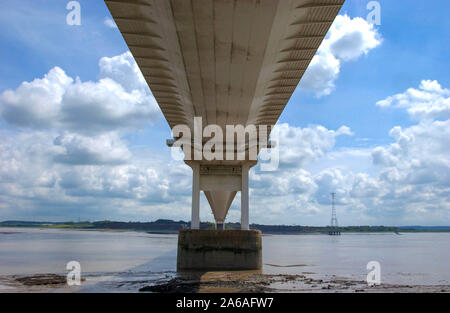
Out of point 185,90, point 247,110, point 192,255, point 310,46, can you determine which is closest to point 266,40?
point 310,46

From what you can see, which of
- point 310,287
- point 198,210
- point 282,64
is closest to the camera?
point 282,64

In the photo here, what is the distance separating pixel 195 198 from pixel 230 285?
941 cm

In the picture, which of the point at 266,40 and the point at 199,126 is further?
the point at 199,126

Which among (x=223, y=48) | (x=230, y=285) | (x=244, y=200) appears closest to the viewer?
(x=223, y=48)

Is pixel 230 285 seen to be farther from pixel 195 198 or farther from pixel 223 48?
pixel 223 48

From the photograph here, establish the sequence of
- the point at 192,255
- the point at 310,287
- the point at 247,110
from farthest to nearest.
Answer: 1. the point at 192,255
2. the point at 310,287
3. the point at 247,110

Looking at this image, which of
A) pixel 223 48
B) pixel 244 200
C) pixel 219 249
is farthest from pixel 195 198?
pixel 223 48

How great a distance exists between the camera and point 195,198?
26812 millimetres

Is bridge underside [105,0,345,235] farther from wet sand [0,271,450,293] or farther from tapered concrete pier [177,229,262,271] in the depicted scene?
tapered concrete pier [177,229,262,271]

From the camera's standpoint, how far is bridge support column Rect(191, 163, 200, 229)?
86.7ft

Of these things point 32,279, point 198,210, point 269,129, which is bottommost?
point 32,279

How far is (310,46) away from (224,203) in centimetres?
3097

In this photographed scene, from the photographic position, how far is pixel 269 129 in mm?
20297
